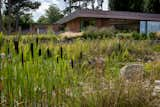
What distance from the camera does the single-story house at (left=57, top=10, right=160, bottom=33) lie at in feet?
104

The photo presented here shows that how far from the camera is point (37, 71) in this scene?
2855mm

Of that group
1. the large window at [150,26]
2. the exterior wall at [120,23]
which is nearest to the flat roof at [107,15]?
the large window at [150,26]

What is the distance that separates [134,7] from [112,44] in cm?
3072

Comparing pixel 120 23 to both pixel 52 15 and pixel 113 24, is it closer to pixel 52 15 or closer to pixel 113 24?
pixel 113 24

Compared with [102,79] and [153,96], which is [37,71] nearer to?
[102,79]

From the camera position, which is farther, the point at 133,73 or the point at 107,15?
the point at 107,15

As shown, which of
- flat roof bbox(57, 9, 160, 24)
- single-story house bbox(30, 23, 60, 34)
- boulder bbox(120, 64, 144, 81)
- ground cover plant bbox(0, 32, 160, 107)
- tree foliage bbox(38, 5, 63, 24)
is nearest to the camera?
ground cover plant bbox(0, 32, 160, 107)

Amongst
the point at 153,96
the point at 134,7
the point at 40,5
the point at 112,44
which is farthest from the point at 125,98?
the point at 40,5

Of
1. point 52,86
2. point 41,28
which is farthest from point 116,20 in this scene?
point 52,86

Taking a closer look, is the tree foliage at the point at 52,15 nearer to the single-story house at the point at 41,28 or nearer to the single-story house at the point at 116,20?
the single-story house at the point at 41,28

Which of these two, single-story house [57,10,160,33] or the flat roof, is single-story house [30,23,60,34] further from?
single-story house [57,10,160,33]

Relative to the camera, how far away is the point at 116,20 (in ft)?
108

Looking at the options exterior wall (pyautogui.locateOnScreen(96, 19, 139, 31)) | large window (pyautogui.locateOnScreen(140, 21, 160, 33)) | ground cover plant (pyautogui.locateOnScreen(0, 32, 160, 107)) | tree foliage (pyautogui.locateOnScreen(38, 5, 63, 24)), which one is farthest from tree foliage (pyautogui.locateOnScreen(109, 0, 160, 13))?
ground cover plant (pyautogui.locateOnScreen(0, 32, 160, 107))

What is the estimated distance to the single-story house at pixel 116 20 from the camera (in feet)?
104
